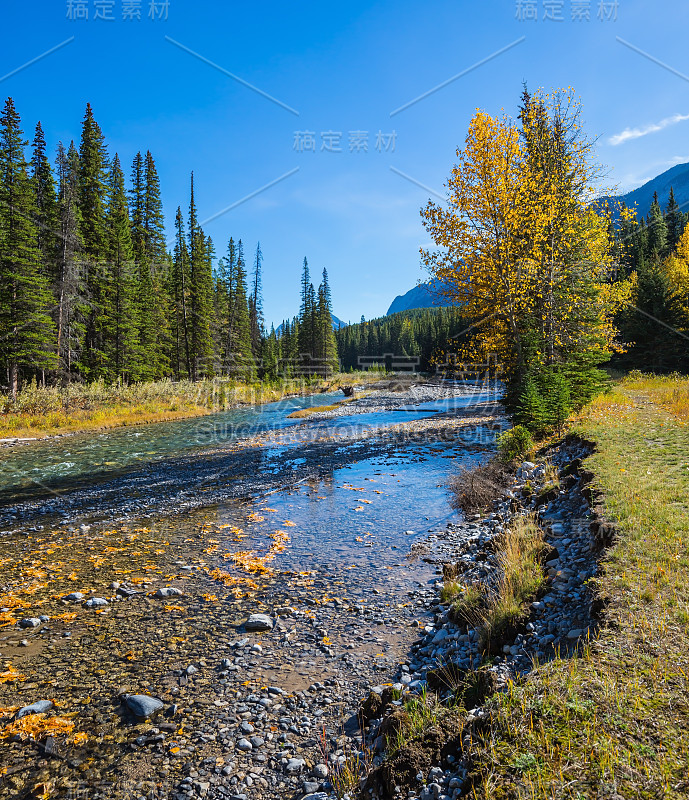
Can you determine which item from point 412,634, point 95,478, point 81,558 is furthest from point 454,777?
point 95,478

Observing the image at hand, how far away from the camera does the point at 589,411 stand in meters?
18.7

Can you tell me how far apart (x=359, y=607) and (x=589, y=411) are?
16.1 metres

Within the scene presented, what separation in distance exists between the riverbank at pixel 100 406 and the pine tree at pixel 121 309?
15.1 ft

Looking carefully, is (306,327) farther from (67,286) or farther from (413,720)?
(413,720)

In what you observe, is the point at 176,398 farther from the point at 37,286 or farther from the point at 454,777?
the point at 454,777

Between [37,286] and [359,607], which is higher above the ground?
[37,286]

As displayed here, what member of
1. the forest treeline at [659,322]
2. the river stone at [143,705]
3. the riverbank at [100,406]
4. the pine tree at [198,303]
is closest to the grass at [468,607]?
the river stone at [143,705]

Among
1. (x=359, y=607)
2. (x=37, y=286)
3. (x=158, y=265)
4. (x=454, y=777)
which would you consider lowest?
(x=359, y=607)

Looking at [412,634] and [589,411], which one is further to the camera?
[589,411]

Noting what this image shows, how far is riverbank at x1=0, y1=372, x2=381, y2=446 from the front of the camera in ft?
87.9

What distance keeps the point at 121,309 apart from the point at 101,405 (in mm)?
11937

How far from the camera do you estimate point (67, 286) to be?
114ft

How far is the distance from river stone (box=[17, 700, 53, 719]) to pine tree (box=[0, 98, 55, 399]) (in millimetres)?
30921

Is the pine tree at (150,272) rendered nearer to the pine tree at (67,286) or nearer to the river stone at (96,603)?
the pine tree at (67,286)
